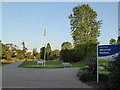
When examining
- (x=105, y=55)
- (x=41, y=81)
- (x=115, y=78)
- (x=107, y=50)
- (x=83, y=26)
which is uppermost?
(x=83, y=26)

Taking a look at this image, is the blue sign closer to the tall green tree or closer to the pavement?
the pavement

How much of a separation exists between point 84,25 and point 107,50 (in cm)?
2568

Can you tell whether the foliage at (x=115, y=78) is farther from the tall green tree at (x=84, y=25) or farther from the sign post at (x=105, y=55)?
the tall green tree at (x=84, y=25)

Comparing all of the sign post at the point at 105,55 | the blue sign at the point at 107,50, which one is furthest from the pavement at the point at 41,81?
the blue sign at the point at 107,50

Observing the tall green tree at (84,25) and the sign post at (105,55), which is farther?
the tall green tree at (84,25)

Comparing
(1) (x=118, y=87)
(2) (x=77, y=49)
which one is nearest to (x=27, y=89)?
(1) (x=118, y=87)

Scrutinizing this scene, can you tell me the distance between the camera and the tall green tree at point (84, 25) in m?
35.5

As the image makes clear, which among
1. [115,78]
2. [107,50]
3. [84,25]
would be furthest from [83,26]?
[115,78]

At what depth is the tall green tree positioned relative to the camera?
116 ft

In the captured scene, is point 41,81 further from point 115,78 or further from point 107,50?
point 115,78

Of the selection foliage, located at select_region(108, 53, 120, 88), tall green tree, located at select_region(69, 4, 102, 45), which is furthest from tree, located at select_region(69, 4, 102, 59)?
foliage, located at select_region(108, 53, 120, 88)

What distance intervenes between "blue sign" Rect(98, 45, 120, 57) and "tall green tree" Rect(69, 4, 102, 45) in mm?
23975

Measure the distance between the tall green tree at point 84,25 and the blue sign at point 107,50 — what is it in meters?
24.0

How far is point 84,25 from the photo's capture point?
117 feet
